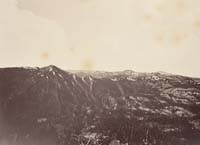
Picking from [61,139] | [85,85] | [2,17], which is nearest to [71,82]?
[85,85]

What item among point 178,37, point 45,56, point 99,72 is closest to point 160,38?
point 178,37

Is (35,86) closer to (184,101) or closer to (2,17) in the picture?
(2,17)

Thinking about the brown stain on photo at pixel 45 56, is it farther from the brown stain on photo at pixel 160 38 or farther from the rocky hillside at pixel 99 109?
the brown stain on photo at pixel 160 38

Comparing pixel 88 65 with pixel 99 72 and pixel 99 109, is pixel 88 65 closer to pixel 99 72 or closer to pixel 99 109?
pixel 99 72

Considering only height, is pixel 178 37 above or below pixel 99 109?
above

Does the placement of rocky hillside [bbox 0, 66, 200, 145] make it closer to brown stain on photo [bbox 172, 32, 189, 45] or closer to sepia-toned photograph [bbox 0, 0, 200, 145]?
sepia-toned photograph [bbox 0, 0, 200, 145]

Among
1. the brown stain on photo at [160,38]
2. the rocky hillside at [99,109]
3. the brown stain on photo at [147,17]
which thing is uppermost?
the brown stain on photo at [147,17]

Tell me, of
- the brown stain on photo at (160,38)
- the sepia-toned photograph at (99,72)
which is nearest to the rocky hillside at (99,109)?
the sepia-toned photograph at (99,72)

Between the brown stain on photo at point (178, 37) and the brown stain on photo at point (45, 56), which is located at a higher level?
the brown stain on photo at point (178, 37)

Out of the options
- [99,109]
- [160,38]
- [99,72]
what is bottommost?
[99,109]
